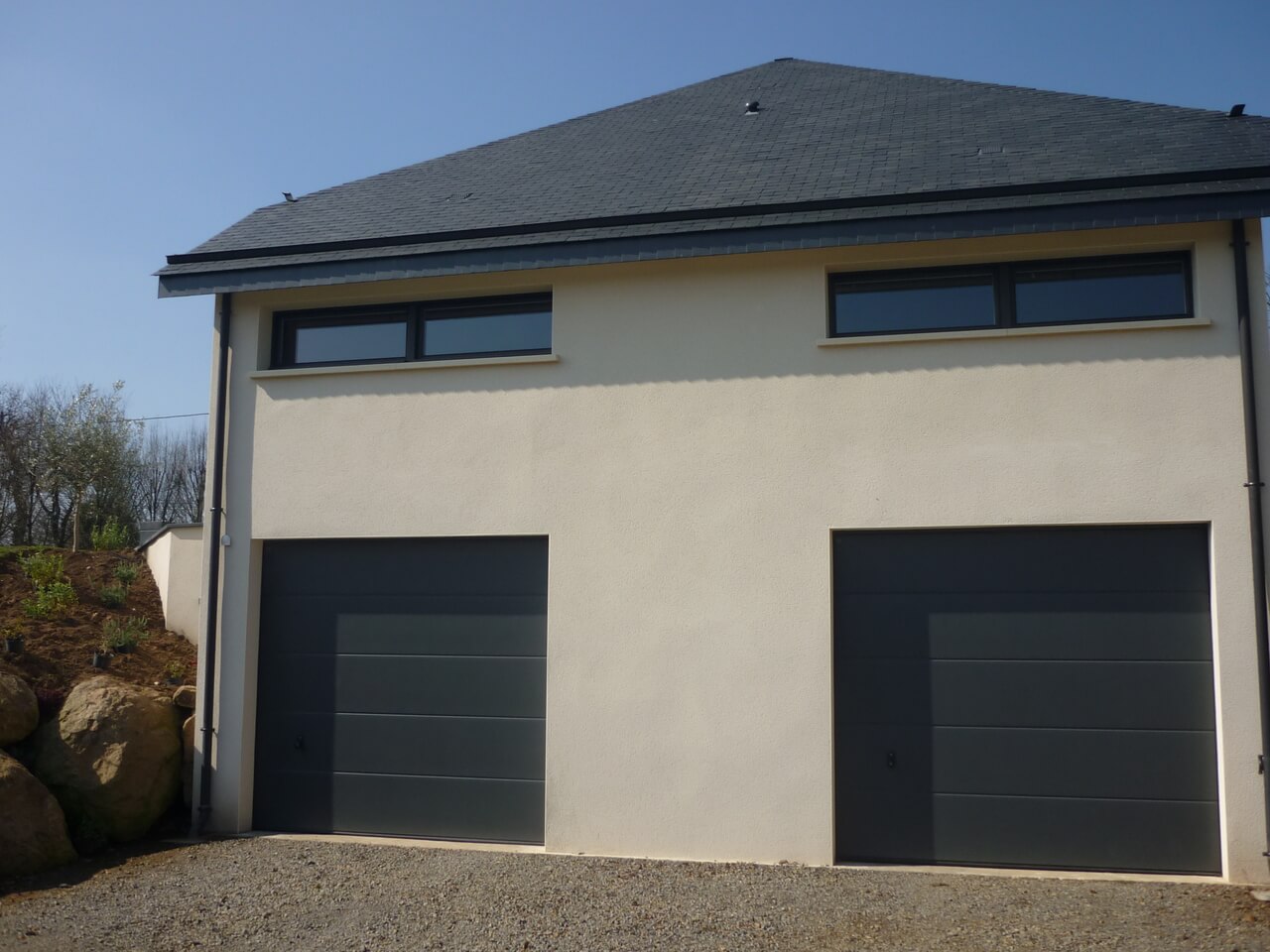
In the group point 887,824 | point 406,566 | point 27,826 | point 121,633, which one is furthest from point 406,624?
point 887,824

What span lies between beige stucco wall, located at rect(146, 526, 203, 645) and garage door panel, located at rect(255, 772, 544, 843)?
306 cm

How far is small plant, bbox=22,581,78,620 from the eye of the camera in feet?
34.2

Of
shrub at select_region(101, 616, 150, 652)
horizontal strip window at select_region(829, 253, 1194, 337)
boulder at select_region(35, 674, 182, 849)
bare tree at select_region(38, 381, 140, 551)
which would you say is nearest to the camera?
horizontal strip window at select_region(829, 253, 1194, 337)

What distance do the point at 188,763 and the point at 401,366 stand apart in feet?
12.7

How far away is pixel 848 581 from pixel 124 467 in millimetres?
17806

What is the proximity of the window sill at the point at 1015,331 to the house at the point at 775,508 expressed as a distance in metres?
0.04

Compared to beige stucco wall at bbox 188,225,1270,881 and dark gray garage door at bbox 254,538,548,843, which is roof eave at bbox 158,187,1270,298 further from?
dark gray garage door at bbox 254,538,548,843

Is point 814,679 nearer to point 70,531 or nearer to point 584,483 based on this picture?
point 584,483

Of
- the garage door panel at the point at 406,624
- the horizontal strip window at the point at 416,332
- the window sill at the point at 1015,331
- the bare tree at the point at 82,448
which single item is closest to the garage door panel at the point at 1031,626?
the window sill at the point at 1015,331

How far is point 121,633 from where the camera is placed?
34.2 ft

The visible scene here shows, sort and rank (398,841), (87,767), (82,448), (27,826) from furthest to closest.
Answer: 1. (82,448)
2. (398,841)
3. (87,767)
4. (27,826)

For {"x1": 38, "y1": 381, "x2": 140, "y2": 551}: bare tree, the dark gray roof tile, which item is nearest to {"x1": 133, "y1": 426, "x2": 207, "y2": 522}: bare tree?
{"x1": 38, "y1": 381, "x2": 140, "y2": 551}: bare tree

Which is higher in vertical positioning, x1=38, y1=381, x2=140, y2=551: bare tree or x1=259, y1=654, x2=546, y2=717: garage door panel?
x1=38, y1=381, x2=140, y2=551: bare tree

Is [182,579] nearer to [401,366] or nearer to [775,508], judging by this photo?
[401,366]
